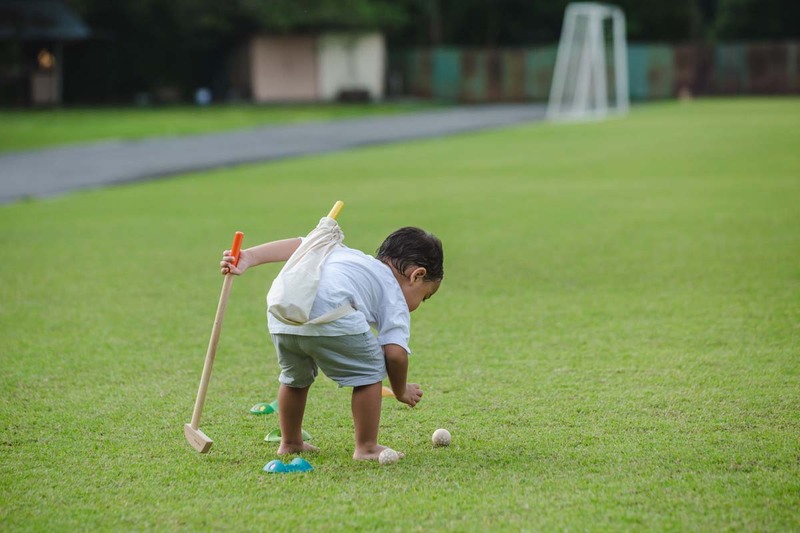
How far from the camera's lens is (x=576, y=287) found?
7625mm

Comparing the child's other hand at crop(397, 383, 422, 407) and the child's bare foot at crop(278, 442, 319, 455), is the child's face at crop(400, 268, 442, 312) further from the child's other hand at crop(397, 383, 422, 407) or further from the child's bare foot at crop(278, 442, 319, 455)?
the child's bare foot at crop(278, 442, 319, 455)

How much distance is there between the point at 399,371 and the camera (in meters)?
4.06

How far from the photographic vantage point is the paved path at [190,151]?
1655 cm

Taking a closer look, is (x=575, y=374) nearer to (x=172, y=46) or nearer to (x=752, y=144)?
(x=752, y=144)

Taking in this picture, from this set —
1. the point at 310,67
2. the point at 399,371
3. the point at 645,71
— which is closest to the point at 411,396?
the point at 399,371

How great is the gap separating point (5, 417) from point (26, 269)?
4.38 meters

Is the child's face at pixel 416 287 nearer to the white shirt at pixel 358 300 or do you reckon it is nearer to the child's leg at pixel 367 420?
the white shirt at pixel 358 300

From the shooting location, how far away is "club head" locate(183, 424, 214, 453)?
4047 millimetres

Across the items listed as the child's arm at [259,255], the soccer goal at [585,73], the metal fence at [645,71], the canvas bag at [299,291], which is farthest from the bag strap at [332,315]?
the metal fence at [645,71]

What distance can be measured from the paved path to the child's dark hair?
36.1 feet

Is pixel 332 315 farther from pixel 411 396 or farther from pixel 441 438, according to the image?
pixel 441 438

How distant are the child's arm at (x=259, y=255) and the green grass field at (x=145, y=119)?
18871 millimetres

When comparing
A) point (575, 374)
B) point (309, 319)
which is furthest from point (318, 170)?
point (309, 319)

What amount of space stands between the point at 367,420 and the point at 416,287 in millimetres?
510
